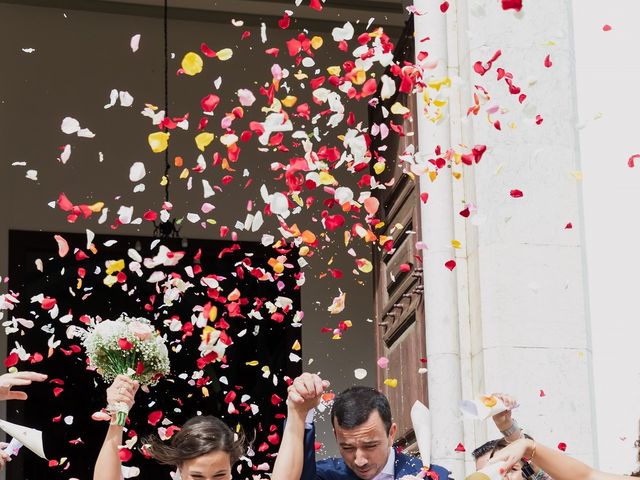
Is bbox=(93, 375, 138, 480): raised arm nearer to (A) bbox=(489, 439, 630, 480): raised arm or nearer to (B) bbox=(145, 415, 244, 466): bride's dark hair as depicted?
(B) bbox=(145, 415, 244, 466): bride's dark hair

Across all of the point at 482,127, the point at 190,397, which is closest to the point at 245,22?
the point at 190,397

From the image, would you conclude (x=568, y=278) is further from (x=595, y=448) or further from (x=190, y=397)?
(x=190, y=397)

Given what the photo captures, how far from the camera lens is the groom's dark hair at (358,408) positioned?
4.18 metres

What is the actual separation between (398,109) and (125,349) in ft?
9.23

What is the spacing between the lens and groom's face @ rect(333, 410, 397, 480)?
4.16 m

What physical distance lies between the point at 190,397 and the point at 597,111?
14.0 ft

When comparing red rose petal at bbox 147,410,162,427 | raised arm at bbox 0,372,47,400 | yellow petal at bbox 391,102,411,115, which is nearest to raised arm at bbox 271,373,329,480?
raised arm at bbox 0,372,47,400

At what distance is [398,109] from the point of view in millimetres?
6879

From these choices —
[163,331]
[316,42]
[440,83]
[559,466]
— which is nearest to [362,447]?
[559,466]

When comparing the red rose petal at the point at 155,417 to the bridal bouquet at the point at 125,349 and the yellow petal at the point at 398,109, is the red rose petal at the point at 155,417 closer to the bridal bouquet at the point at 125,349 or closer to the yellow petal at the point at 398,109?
the yellow petal at the point at 398,109

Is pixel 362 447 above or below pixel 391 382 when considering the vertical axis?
below

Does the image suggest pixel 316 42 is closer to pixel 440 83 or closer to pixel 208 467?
pixel 440 83

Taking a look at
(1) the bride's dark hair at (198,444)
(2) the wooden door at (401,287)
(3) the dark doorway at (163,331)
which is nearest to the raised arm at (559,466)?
(1) the bride's dark hair at (198,444)

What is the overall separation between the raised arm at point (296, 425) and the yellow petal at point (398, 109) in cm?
297
